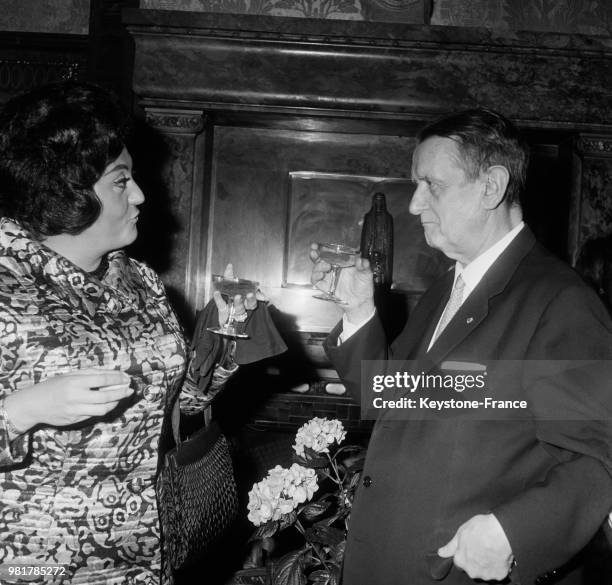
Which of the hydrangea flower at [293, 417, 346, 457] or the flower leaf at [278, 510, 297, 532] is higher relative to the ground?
the hydrangea flower at [293, 417, 346, 457]

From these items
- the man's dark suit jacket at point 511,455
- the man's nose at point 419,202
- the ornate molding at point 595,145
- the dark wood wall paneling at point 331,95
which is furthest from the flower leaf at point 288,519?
the ornate molding at point 595,145

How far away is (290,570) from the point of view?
1584 mm

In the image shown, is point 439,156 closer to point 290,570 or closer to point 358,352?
point 358,352

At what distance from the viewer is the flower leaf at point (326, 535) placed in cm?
159

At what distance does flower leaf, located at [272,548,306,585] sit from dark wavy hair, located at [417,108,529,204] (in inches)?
40.3

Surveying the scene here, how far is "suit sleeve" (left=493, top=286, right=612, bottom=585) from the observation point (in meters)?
1.00

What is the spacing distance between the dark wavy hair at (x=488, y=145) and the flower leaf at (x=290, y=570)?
102 cm

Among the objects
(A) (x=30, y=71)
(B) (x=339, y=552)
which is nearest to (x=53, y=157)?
(B) (x=339, y=552)

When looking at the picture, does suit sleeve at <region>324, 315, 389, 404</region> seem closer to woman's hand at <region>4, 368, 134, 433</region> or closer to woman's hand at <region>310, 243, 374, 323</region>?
woman's hand at <region>310, 243, 374, 323</region>

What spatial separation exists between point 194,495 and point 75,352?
0.49 metres

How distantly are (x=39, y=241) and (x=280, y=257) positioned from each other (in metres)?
1.76

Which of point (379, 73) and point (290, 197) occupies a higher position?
point (379, 73)

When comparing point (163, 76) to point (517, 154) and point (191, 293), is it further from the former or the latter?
point (517, 154)

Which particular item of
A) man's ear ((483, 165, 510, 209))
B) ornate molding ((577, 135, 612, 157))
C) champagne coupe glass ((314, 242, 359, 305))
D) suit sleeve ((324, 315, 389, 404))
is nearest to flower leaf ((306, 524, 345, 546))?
suit sleeve ((324, 315, 389, 404))
